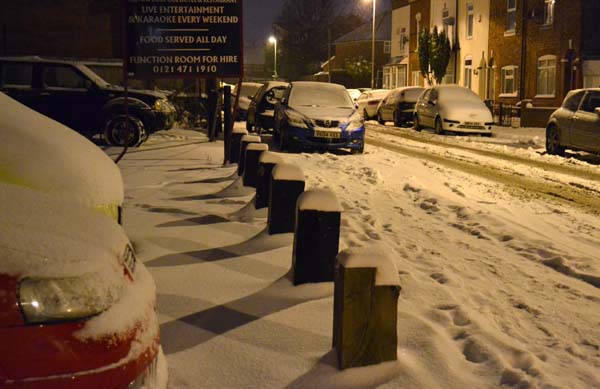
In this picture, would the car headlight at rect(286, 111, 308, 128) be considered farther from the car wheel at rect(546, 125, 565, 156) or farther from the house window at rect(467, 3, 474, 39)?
the house window at rect(467, 3, 474, 39)

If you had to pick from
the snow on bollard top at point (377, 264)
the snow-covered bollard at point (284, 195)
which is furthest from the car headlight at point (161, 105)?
the snow on bollard top at point (377, 264)

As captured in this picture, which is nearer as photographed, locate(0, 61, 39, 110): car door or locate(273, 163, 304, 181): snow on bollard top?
locate(273, 163, 304, 181): snow on bollard top

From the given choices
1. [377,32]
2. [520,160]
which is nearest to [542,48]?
[520,160]

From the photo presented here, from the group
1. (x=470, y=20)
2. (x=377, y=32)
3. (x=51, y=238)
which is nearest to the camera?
(x=51, y=238)

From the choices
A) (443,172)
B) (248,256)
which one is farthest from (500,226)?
(443,172)

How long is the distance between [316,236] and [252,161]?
482cm

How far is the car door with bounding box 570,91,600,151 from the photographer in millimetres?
14656

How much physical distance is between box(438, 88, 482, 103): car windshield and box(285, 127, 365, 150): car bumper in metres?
7.83

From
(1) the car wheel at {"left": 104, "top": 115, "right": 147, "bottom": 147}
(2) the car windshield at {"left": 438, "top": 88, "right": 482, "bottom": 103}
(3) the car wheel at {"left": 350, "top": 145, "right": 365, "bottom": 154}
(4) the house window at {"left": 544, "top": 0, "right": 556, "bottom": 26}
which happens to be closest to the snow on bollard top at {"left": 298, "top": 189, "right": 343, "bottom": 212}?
(3) the car wheel at {"left": 350, "top": 145, "right": 365, "bottom": 154}

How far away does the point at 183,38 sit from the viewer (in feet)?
41.2

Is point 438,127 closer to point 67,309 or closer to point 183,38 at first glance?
point 183,38

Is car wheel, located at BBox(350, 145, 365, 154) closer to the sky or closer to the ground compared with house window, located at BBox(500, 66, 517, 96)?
closer to the ground

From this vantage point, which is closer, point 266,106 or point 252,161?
point 252,161

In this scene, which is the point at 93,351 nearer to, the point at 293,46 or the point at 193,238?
the point at 193,238
